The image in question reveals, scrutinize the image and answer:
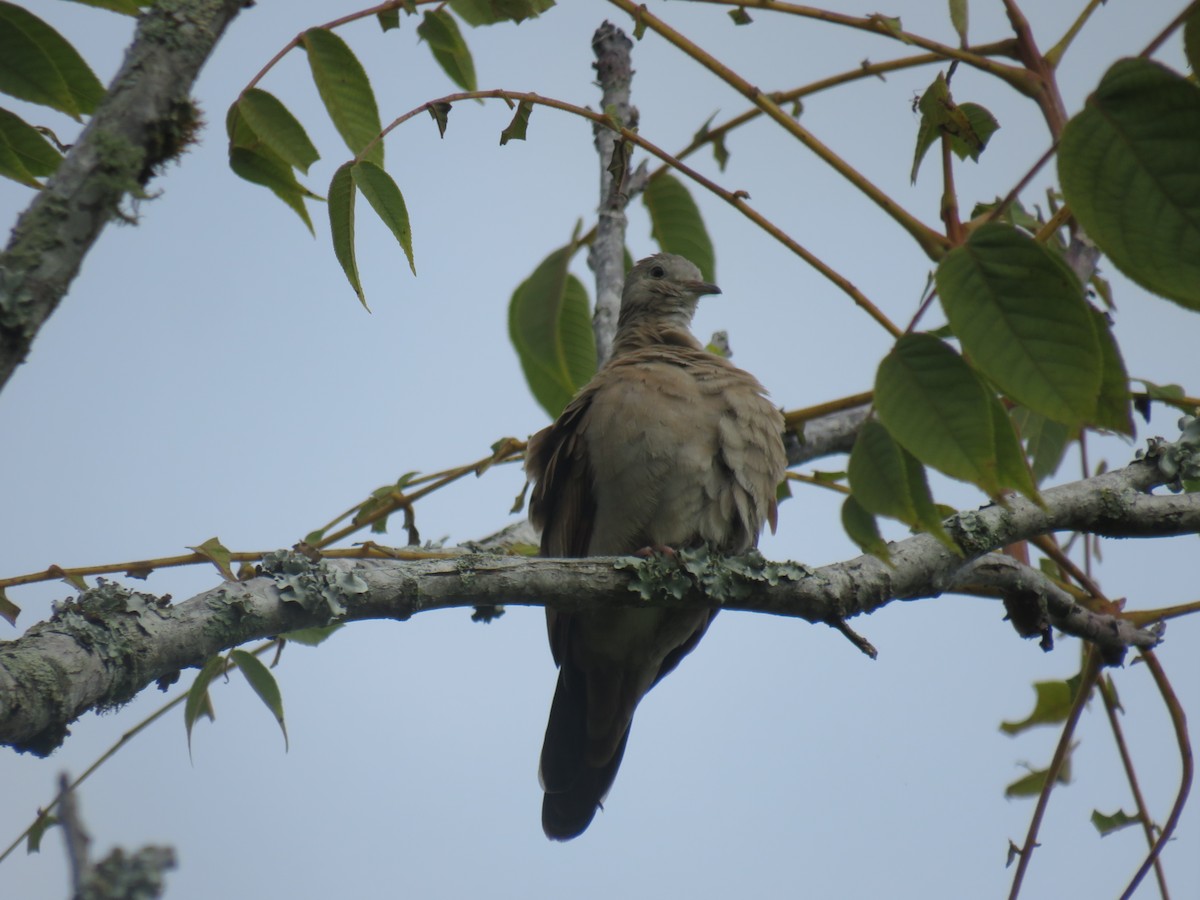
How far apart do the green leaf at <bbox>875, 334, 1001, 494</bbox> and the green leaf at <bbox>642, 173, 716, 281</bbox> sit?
205 cm

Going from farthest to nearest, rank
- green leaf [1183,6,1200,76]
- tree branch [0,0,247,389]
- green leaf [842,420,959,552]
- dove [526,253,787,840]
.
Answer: dove [526,253,787,840], green leaf [842,420,959,552], green leaf [1183,6,1200,76], tree branch [0,0,247,389]

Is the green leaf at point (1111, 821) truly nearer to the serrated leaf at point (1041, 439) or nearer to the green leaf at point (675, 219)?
the serrated leaf at point (1041, 439)

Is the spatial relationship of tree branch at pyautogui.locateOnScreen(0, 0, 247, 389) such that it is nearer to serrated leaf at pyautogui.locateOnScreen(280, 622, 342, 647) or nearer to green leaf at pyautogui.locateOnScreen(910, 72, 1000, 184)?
green leaf at pyautogui.locateOnScreen(910, 72, 1000, 184)

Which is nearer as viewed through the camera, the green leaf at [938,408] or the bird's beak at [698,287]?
the green leaf at [938,408]

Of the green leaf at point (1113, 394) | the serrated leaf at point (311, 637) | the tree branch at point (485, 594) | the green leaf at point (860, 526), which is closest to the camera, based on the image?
the green leaf at point (1113, 394)

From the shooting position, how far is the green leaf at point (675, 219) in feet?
12.9

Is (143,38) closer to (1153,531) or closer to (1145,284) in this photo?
(1145,284)

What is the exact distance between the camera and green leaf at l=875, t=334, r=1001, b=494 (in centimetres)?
191

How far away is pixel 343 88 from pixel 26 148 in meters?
0.70

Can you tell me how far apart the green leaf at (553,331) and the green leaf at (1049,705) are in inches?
72.0

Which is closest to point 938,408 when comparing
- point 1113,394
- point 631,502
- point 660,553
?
point 1113,394

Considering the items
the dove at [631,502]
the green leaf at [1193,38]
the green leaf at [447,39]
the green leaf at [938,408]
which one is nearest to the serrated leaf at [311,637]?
the dove at [631,502]

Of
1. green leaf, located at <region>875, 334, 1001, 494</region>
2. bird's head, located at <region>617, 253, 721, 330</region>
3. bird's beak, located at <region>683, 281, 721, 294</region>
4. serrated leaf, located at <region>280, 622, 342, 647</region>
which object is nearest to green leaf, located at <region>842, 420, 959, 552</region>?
green leaf, located at <region>875, 334, 1001, 494</region>

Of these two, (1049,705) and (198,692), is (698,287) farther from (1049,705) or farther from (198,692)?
(198,692)
